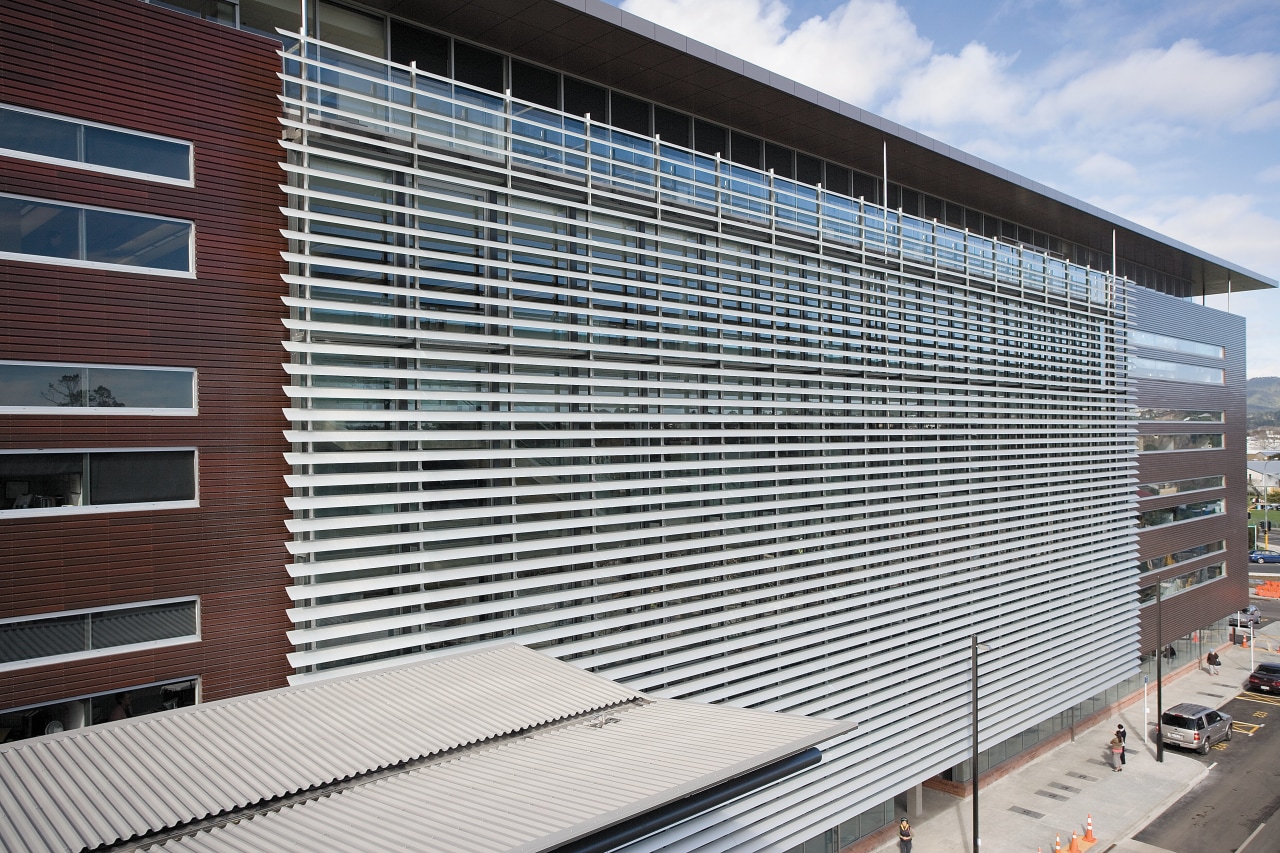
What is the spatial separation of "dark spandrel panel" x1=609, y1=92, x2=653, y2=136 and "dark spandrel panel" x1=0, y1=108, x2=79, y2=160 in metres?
8.93

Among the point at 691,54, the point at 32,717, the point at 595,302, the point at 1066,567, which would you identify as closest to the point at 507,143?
the point at 595,302

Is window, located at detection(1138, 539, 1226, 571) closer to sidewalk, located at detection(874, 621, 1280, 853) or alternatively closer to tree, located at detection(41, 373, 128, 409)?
sidewalk, located at detection(874, 621, 1280, 853)

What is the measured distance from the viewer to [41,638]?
897 centimetres

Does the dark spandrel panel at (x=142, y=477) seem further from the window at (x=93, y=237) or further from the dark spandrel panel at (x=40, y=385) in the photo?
the window at (x=93, y=237)

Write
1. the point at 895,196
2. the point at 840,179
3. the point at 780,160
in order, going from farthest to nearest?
the point at 895,196
the point at 840,179
the point at 780,160

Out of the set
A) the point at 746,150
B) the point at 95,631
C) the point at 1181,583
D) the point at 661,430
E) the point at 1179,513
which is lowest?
the point at 1181,583

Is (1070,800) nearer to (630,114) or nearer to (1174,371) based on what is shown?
(1174,371)

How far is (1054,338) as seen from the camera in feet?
82.7

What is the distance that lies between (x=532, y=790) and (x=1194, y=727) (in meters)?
27.2

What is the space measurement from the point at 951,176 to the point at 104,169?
19.5 meters

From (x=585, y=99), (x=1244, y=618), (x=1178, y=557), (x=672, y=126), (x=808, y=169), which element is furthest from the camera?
(x=1244, y=618)

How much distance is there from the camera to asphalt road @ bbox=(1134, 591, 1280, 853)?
768 inches

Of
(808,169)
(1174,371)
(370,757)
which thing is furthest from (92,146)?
(1174,371)

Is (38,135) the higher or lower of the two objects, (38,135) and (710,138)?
the lower
